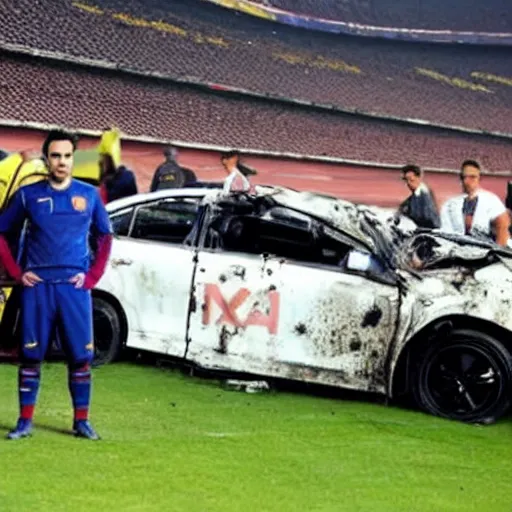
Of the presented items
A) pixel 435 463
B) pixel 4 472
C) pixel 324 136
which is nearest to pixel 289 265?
pixel 435 463

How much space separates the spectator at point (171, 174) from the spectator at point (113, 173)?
0.61 metres

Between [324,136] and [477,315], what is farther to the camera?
[324,136]

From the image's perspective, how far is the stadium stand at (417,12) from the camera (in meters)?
28.5

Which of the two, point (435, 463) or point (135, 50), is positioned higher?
point (135, 50)

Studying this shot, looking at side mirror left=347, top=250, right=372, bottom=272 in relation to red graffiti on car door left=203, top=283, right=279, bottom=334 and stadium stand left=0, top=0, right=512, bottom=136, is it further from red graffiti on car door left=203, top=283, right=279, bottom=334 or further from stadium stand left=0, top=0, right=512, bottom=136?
stadium stand left=0, top=0, right=512, bottom=136

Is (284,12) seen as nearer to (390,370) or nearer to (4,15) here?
(4,15)

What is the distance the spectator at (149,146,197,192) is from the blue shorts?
999 centimetres

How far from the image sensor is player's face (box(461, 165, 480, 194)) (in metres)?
11.3

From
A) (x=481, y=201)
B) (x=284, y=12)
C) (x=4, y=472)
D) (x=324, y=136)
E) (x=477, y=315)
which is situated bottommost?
(x=4, y=472)

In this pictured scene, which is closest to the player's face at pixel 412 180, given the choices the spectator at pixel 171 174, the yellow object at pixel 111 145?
the spectator at pixel 171 174

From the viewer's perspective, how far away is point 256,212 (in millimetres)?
9555

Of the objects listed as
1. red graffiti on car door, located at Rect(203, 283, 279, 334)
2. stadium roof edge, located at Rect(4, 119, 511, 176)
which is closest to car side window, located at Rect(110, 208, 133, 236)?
red graffiti on car door, located at Rect(203, 283, 279, 334)

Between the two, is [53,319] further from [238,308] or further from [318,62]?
[318,62]

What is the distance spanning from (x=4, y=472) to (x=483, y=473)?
104 inches
